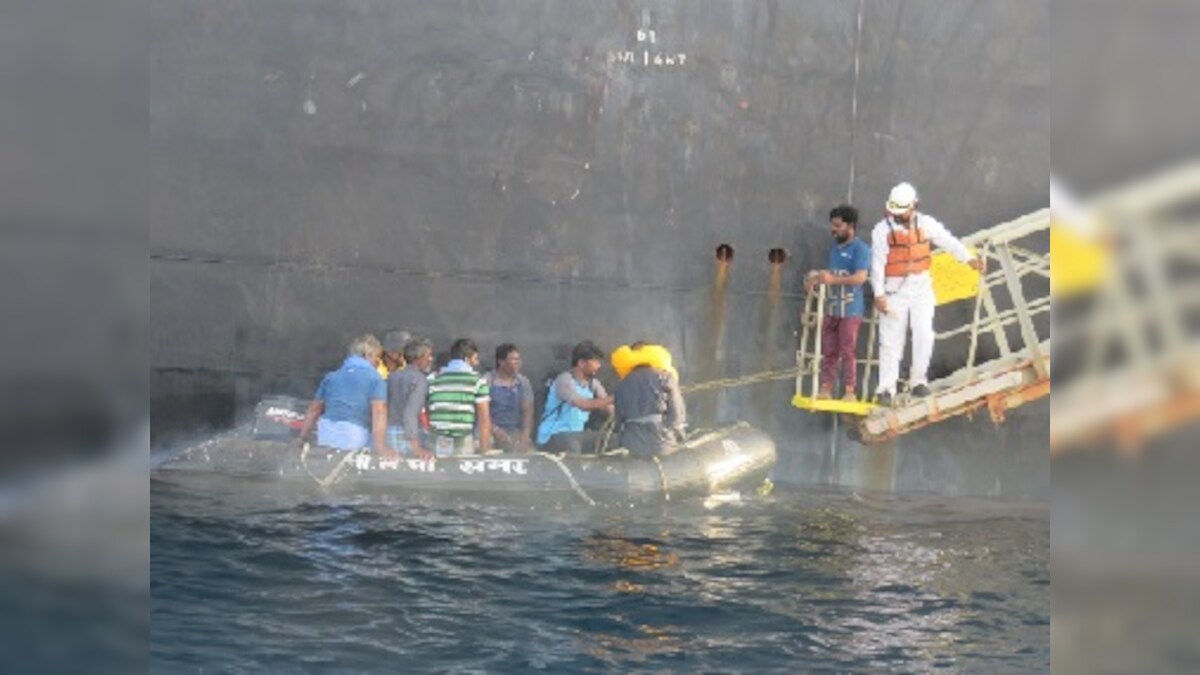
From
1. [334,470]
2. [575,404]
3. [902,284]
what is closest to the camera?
[334,470]

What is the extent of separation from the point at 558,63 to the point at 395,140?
1.46 metres

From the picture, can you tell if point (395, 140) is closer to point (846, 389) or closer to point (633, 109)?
point (633, 109)

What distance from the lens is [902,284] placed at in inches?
408

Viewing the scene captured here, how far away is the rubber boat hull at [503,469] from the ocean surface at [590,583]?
0.13 m

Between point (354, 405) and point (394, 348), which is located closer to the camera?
point (354, 405)

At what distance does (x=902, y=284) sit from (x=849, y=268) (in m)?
0.45

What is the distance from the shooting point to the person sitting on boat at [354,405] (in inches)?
402

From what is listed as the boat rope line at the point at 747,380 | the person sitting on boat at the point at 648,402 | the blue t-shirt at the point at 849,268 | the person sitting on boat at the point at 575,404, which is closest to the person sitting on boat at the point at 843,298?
the blue t-shirt at the point at 849,268

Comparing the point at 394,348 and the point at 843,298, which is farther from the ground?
the point at 843,298

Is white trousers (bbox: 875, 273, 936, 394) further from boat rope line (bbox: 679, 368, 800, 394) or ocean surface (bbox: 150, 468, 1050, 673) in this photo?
ocean surface (bbox: 150, 468, 1050, 673)

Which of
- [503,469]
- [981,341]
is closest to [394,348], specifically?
[503,469]

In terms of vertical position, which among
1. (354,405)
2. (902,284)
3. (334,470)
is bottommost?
(334,470)

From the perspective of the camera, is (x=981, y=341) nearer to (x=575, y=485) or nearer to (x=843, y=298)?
(x=843, y=298)

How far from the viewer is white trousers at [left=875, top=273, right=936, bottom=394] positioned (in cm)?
1034
